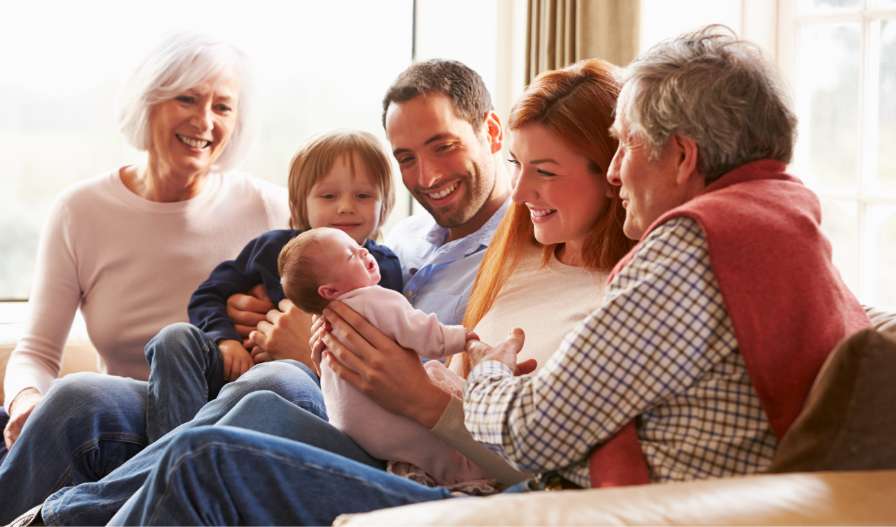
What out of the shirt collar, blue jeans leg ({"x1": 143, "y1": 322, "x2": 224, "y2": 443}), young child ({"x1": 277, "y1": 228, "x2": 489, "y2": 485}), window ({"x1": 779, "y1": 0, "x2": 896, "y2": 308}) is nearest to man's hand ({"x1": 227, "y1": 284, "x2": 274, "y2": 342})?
blue jeans leg ({"x1": 143, "y1": 322, "x2": 224, "y2": 443})

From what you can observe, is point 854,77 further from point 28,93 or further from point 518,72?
point 28,93

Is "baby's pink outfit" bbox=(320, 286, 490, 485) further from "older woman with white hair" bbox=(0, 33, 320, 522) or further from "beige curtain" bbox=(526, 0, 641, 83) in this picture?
"beige curtain" bbox=(526, 0, 641, 83)

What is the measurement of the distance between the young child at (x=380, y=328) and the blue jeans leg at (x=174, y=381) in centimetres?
43

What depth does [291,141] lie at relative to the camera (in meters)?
4.39

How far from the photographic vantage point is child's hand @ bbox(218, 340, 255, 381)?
2707 millimetres

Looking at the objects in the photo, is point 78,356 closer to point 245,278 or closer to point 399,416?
point 245,278

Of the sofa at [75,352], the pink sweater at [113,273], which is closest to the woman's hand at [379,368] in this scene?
the pink sweater at [113,273]

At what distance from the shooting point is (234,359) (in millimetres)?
2715

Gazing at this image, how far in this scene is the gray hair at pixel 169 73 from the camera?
9.82ft

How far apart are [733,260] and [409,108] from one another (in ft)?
4.33

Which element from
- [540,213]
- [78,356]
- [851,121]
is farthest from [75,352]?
[851,121]

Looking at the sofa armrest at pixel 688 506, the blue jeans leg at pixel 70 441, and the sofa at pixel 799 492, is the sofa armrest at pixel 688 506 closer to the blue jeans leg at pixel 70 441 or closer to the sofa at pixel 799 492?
the sofa at pixel 799 492

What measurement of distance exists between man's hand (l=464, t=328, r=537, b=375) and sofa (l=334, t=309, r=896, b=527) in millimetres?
515

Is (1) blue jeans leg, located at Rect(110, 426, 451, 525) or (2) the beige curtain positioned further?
(2) the beige curtain
